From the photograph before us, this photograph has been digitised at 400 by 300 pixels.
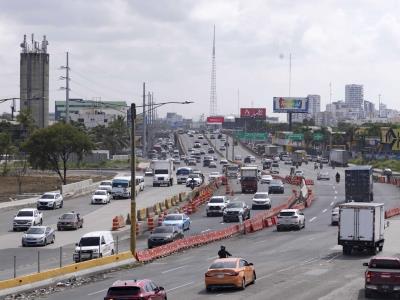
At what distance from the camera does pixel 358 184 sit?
7531 centimetres

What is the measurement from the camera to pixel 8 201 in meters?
82.8

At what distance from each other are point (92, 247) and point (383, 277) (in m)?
17.0

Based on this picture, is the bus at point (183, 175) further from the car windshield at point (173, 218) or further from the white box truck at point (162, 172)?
the car windshield at point (173, 218)

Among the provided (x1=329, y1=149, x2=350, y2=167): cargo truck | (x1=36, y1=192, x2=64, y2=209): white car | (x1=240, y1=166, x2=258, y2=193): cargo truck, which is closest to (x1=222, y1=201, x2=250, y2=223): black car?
(x1=36, y1=192, x2=64, y2=209): white car

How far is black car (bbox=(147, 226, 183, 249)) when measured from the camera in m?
48.3

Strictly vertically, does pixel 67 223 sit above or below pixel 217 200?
below

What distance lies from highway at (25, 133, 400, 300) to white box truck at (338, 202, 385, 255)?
0.65 meters

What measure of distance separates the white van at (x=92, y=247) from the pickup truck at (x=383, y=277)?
1617 centimetres

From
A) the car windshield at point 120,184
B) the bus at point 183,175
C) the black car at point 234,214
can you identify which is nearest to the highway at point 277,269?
the black car at point 234,214

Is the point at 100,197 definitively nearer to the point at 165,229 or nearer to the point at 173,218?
the point at 173,218

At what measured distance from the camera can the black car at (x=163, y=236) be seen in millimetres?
48281

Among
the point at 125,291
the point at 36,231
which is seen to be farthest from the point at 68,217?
the point at 125,291

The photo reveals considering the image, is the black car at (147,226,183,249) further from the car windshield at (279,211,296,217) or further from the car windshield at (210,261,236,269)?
the car windshield at (210,261,236,269)

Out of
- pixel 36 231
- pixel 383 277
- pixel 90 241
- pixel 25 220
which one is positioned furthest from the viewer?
pixel 25 220
